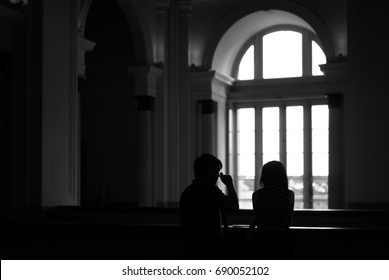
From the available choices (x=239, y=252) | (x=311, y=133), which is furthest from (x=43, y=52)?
(x=311, y=133)

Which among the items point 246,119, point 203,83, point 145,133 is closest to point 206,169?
point 145,133

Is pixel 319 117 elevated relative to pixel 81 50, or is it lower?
lower

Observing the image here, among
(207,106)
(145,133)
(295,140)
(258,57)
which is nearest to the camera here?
(145,133)

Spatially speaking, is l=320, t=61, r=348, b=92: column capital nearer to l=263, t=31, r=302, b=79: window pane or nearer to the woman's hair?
l=263, t=31, r=302, b=79: window pane

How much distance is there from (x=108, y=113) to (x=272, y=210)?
48.4ft

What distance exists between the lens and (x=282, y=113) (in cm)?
1923

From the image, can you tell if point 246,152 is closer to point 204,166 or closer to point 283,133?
point 283,133

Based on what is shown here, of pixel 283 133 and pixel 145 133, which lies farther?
pixel 283 133

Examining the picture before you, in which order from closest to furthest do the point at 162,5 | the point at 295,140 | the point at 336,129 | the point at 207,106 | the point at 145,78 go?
the point at 336,129
the point at 145,78
the point at 162,5
the point at 207,106
the point at 295,140

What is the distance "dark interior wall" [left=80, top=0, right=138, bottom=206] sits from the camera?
19047mm

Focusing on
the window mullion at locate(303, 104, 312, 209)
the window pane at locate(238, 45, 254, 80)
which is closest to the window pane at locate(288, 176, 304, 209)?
the window mullion at locate(303, 104, 312, 209)

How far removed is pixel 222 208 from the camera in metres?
4.98

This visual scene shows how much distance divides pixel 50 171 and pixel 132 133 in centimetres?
771

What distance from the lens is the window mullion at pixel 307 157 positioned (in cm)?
1881
